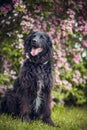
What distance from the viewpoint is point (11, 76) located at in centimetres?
980

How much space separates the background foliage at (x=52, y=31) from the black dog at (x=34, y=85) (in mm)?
912

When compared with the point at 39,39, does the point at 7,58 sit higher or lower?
lower

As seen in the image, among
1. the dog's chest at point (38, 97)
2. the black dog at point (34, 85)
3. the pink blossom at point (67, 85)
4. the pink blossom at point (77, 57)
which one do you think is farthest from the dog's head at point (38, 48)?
the pink blossom at point (77, 57)

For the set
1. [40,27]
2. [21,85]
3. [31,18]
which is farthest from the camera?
[40,27]

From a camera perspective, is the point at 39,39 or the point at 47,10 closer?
the point at 39,39

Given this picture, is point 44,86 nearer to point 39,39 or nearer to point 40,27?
point 39,39

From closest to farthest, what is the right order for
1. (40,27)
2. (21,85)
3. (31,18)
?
(21,85) < (31,18) < (40,27)

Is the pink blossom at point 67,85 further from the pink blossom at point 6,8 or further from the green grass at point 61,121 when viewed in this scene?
the pink blossom at point 6,8

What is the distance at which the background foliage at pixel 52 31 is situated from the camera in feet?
29.6

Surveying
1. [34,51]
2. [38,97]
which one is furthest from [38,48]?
[38,97]

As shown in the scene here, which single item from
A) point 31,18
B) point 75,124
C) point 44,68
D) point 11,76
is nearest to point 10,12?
point 31,18

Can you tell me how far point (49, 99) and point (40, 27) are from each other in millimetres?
2116

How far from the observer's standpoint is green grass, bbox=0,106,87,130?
706cm

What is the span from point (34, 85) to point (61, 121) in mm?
1245
